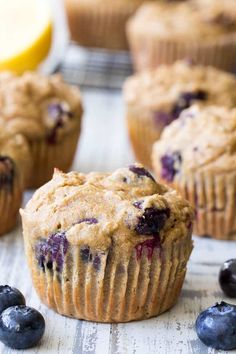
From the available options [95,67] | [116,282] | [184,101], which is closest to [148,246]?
[116,282]

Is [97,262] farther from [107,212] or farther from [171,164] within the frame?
[171,164]

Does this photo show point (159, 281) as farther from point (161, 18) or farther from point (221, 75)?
point (161, 18)

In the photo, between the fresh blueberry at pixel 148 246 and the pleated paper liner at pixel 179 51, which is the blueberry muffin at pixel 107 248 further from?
the pleated paper liner at pixel 179 51

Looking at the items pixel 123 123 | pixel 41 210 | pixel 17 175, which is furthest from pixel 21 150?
pixel 123 123

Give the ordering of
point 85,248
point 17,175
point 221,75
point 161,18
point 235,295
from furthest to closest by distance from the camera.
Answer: point 161,18 → point 221,75 → point 17,175 → point 235,295 → point 85,248

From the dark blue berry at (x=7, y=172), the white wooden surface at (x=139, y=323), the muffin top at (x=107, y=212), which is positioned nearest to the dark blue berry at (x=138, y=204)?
the muffin top at (x=107, y=212)
